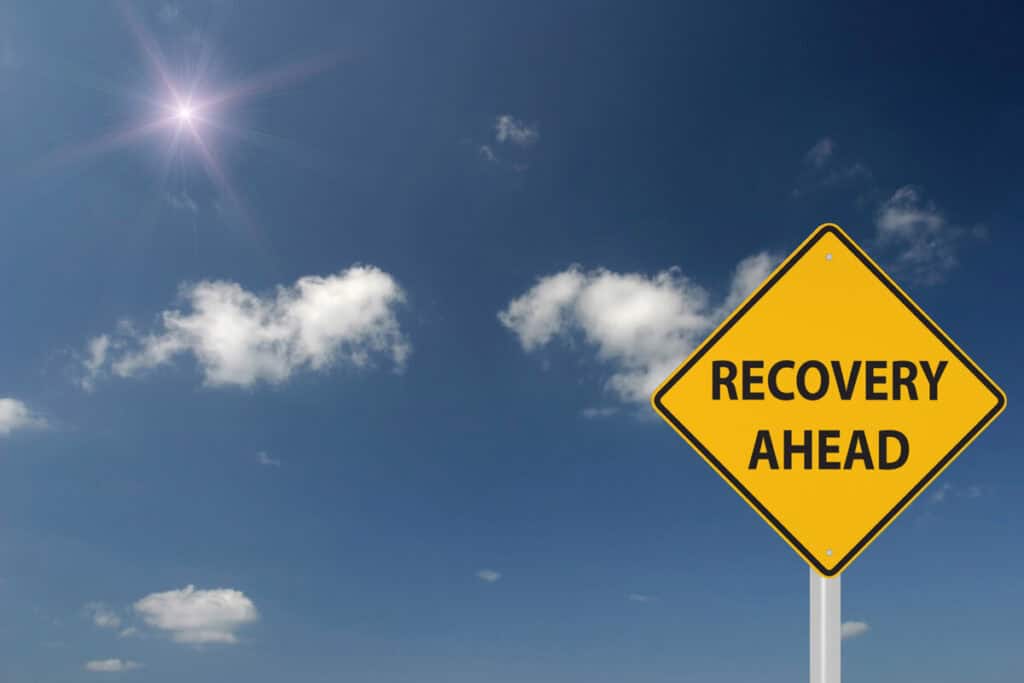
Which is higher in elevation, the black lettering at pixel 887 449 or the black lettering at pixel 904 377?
the black lettering at pixel 904 377

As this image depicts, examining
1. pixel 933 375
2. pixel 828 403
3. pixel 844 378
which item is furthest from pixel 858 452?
pixel 933 375

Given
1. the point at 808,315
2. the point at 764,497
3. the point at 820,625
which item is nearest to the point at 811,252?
the point at 808,315

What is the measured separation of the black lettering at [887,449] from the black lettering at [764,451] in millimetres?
654

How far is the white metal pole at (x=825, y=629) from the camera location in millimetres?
→ 4820

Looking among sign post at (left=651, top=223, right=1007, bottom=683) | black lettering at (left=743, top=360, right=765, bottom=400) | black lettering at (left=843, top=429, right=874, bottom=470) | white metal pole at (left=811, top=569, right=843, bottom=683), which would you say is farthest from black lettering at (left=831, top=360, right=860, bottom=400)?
white metal pole at (left=811, top=569, right=843, bottom=683)

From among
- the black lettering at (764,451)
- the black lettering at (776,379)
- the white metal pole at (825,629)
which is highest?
the black lettering at (776,379)

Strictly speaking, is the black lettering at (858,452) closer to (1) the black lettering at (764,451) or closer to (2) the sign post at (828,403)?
(2) the sign post at (828,403)

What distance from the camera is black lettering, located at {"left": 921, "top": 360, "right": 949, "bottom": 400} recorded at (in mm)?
5250

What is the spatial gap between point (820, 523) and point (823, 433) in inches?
21.8

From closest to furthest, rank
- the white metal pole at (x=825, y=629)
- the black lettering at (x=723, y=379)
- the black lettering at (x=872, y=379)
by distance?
the white metal pole at (x=825, y=629), the black lettering at (x=872, y=379), the black lettering at (x=723, y=379)

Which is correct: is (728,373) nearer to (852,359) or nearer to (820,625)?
(852,359)

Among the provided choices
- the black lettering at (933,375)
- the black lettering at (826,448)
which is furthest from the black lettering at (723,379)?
the black lettering at (933,375)

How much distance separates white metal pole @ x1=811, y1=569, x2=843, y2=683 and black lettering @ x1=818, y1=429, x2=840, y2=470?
2.12ft

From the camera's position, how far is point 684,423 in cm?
534
